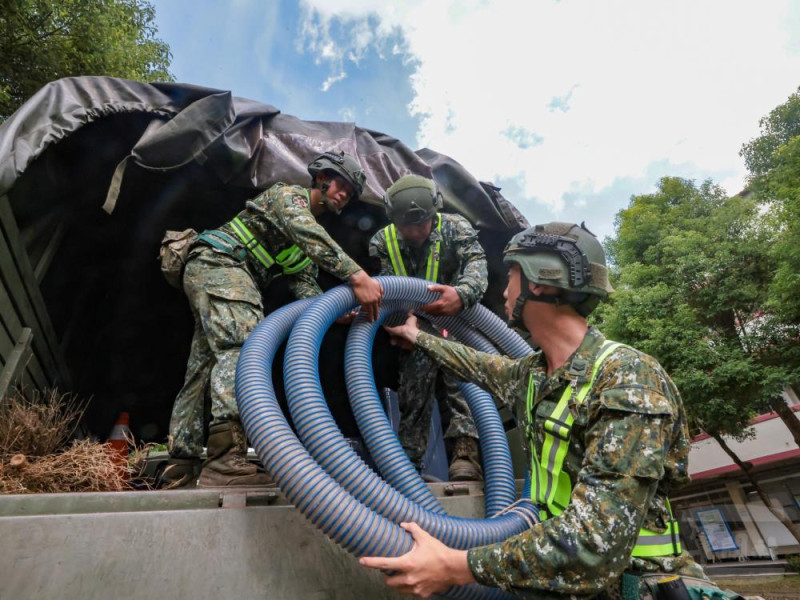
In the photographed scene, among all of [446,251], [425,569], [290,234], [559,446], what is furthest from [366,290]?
[425,569]

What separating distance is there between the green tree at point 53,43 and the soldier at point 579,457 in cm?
920

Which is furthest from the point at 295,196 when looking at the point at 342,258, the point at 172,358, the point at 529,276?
the point at 172,358

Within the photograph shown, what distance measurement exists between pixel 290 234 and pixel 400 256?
39.9 inches

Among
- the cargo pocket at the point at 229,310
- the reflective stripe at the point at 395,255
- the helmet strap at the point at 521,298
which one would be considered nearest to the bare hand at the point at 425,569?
the helmet strap at the point at 521,298

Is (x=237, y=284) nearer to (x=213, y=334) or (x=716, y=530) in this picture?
(x=213, y=334)

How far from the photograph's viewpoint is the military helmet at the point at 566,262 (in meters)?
1.84

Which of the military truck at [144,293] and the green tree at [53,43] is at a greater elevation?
the green tree at [53,43]

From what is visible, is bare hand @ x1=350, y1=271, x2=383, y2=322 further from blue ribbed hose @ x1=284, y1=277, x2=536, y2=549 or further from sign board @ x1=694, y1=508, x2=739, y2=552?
sign board @ x1=694, y1=508, x2=739, y2=552

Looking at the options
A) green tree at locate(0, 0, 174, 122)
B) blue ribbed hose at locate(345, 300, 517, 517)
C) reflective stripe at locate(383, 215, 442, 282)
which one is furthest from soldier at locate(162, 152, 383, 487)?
green tree at locate(0, 0, 174, 122)

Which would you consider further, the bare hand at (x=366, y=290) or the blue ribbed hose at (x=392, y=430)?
the bare hand at (x=366, y=290)

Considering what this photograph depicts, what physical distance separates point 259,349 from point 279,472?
27.7 inches

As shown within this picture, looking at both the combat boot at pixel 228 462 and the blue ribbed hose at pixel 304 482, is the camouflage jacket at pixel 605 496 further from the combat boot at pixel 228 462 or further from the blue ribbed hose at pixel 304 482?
the combat boot at pixel 228 462

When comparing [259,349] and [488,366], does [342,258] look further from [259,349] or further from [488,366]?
[488,366]

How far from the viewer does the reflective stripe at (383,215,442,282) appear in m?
3.63
